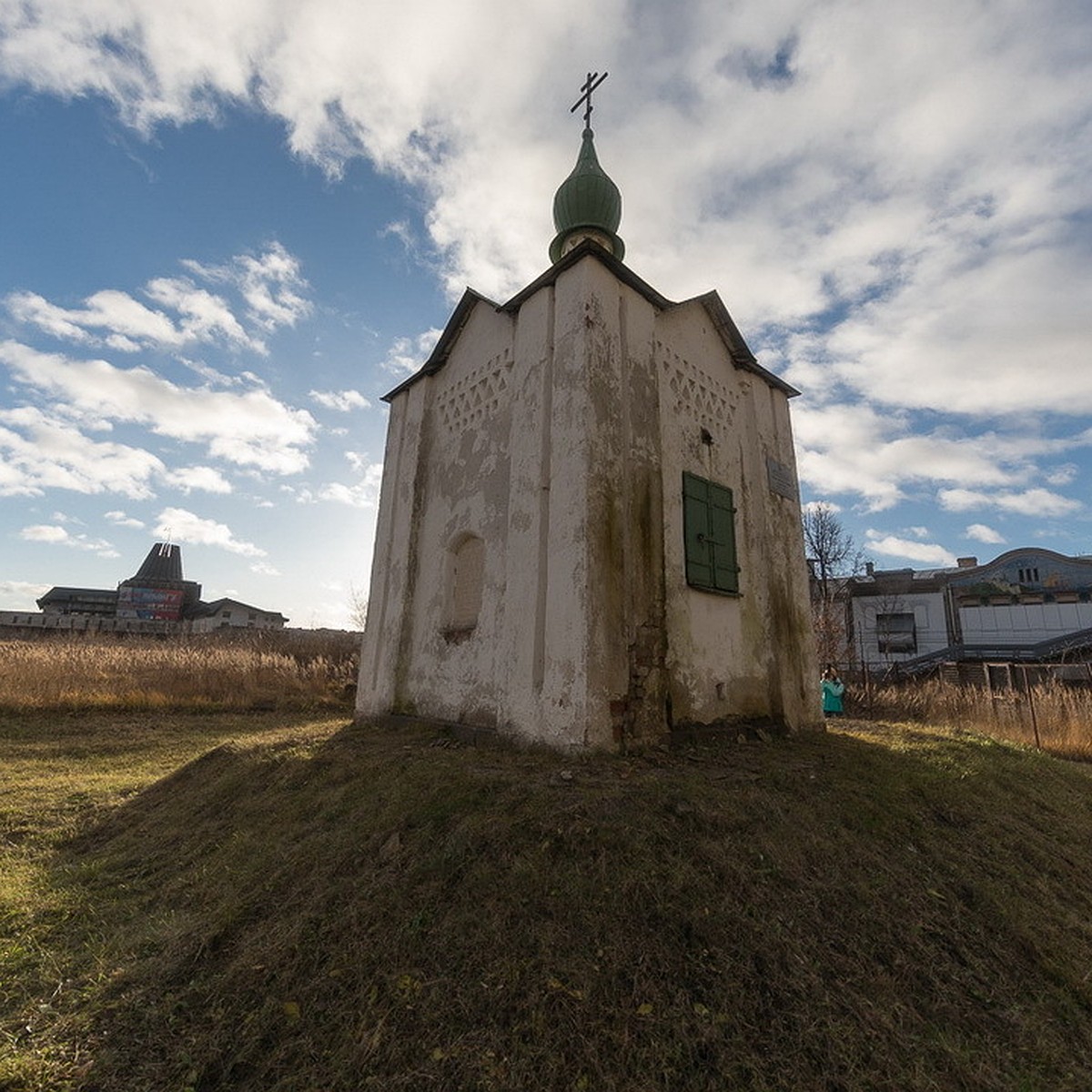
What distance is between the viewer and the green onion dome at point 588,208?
30.4 ft

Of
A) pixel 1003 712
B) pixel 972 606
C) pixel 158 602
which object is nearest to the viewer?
pixel 1003 712

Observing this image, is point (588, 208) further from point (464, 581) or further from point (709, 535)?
point (464, 581)

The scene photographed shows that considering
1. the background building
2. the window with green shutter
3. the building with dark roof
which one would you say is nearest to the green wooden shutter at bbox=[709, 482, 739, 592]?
the window with green shutter

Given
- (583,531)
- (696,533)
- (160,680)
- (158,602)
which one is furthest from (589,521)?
(158,602)

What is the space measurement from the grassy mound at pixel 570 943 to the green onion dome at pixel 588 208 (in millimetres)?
8052

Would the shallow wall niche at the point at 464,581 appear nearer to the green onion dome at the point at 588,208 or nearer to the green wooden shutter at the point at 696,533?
the green wooden shutter at the point at 696,533

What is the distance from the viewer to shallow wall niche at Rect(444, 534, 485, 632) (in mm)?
7703

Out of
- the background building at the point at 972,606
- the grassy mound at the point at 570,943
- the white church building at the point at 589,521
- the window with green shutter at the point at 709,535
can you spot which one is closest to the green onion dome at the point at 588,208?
the white church building at the point at 589,521

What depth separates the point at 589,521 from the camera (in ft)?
19.6

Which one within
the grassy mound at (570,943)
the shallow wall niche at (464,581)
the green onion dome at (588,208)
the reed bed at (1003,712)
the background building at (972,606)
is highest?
the green onion dome at (588,208)

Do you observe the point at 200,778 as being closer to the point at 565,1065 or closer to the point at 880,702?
the point at 565,1065

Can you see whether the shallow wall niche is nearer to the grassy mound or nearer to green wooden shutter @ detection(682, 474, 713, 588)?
the grassy mound

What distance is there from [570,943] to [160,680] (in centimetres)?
1505

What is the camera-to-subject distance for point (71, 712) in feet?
40.3
